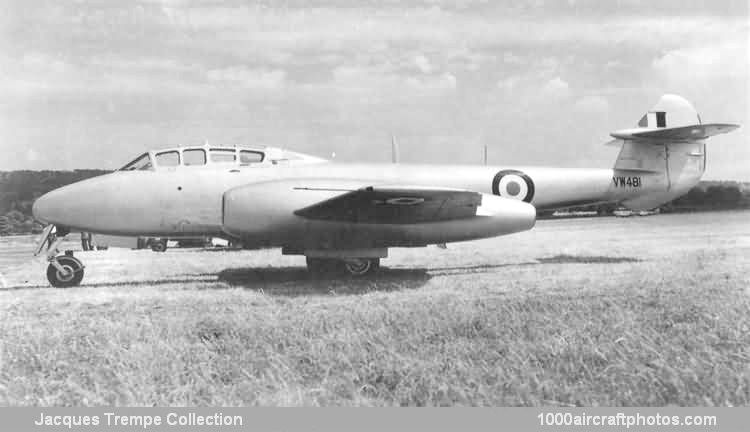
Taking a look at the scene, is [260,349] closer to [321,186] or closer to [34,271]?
[321,186]

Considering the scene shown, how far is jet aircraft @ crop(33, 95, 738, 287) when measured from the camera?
8836mm

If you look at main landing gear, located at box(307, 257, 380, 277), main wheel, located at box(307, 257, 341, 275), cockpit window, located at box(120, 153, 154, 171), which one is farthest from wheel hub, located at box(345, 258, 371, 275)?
cockpit window, located at box(120, 153, 154, 171)

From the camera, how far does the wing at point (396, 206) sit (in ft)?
27.7

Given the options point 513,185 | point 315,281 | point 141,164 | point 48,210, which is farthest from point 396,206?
point 48,210

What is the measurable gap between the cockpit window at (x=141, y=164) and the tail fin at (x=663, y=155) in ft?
29.3

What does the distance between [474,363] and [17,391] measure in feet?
10.8

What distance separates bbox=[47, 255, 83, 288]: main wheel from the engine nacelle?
2554mm

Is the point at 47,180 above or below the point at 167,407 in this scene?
above

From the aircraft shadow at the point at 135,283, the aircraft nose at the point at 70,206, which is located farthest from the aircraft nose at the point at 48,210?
the aircraft shadow at the point at 135,283

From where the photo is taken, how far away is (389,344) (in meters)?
4.74

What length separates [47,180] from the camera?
12.6 meters

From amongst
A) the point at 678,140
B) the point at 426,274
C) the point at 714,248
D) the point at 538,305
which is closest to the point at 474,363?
the point at 538,305

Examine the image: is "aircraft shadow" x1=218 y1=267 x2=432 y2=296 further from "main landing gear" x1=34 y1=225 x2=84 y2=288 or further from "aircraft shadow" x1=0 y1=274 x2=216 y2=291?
"main landing gear" x1=34 y1=225 x2=84 y2=288

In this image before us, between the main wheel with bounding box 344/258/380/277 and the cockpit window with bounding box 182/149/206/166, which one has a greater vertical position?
the cockpit window with bounding box 182/149/206/166
